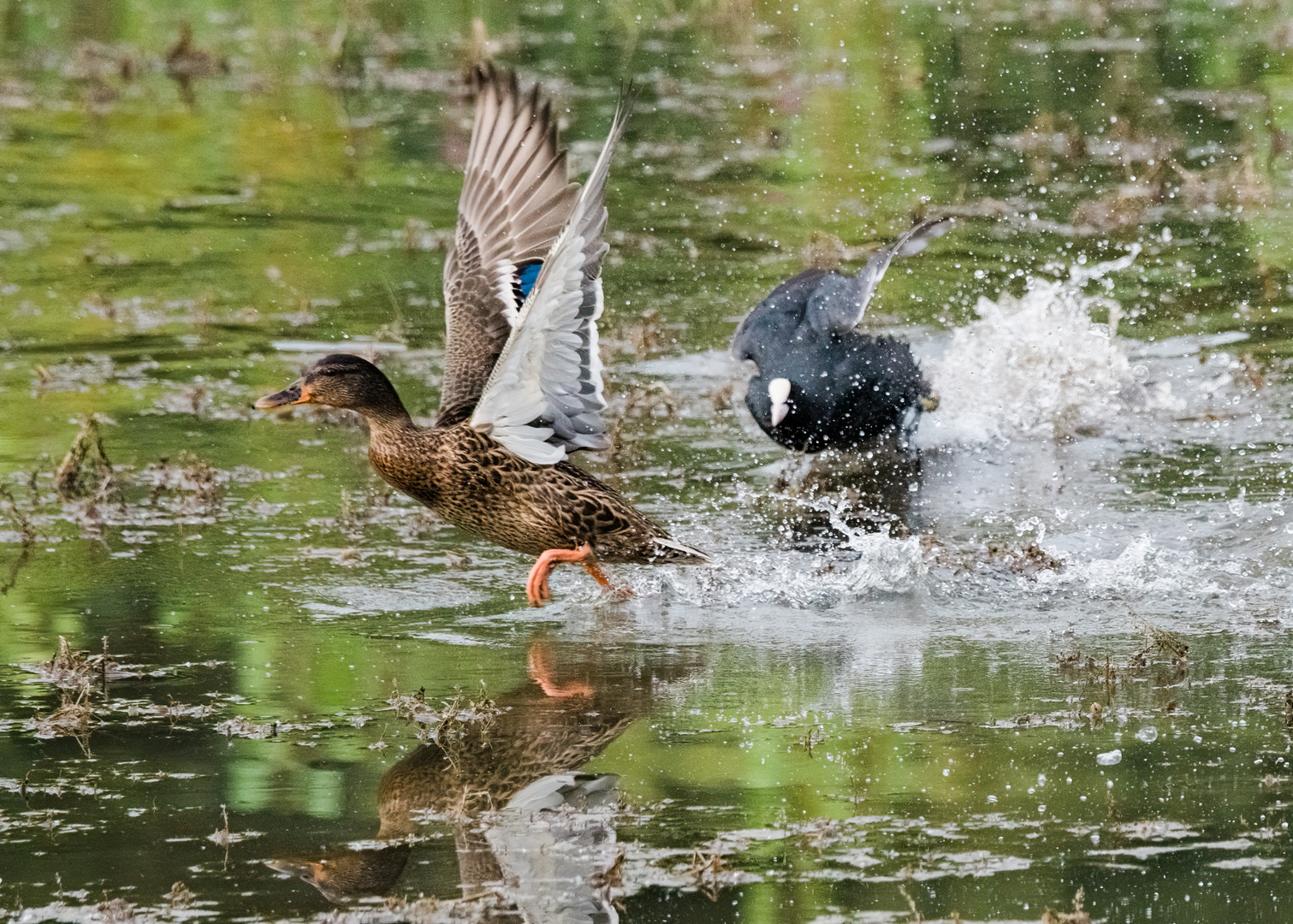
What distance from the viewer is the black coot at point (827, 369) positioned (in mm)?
7609

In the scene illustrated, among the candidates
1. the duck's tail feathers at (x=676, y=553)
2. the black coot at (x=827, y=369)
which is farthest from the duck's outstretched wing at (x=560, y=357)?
the black coot at (x=827, y=369)

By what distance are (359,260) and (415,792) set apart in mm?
6451

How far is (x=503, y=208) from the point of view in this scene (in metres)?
6.98

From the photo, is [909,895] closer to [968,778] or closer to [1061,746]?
[968,778]

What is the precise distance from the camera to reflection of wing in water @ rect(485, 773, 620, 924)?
3.94 meters

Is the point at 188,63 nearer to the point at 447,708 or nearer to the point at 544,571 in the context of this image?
the point at 544,571

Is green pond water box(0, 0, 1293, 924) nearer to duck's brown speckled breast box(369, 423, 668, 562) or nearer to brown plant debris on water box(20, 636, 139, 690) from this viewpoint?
brown plant debris on water box(20, 636, 139, 690)

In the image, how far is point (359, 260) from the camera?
34.9 ft

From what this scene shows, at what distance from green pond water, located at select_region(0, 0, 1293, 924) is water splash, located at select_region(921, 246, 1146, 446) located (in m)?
0.02

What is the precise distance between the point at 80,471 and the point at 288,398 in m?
1.36

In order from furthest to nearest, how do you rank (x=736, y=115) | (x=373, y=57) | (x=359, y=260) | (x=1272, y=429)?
(x=373, y=57)
(x=736, y=115)
(x=359, y=260)
(x=1272, y=429)

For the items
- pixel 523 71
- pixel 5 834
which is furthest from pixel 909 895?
pixel 523 71

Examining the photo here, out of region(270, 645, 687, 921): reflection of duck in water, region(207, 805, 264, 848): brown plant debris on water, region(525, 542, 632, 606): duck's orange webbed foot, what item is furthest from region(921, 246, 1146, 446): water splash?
region(207, 805, 264, 848): brown plant debris on water

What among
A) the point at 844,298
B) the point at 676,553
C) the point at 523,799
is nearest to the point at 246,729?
the point at 523,799
